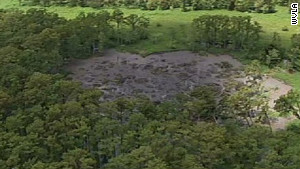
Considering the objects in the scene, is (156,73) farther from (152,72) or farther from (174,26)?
(174,26)

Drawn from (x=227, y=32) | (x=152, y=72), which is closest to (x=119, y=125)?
(x=152, y=72)

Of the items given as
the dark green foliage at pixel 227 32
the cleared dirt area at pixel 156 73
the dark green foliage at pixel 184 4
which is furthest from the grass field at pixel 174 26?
the dark green foliage at pixel 227 32

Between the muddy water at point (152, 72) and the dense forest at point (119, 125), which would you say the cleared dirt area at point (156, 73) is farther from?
the dense forest at point (119, 125)

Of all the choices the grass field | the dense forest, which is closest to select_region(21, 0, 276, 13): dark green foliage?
the grass field

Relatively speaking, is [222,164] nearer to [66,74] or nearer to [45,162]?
[45,162]

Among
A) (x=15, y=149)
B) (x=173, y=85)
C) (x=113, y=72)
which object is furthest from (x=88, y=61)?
(x=15, y=149)

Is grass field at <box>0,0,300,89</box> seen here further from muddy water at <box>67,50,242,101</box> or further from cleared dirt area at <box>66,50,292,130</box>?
muddy water at <box>67,50,242,101</box>

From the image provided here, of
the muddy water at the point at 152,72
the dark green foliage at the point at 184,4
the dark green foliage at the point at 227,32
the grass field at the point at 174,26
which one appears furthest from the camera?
the dark green foliage at the point at 184,4
